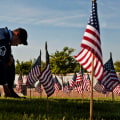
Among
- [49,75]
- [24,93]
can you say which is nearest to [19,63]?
[24,93]

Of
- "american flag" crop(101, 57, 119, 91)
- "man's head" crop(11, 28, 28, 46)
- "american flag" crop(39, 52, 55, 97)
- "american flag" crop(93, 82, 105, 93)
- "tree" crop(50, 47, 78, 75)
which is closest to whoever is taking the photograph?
"man's head" crop(11, 28, 28, 46)

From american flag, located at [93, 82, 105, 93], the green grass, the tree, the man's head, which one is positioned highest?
the tree

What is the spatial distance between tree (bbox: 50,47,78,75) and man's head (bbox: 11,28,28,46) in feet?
129

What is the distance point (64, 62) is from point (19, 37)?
40176 mm

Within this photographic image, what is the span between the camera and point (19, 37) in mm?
7758

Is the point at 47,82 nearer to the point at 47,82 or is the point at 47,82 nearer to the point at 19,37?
the point at 47,82

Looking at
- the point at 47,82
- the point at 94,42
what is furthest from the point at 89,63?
the point at 47,82

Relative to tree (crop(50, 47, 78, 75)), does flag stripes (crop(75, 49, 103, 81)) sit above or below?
below

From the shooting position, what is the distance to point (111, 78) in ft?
49.1

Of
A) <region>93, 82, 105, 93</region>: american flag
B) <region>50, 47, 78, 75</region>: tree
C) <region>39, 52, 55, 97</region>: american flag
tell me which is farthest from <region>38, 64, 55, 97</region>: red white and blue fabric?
<region>50, 47, 78, 75</region>: tree

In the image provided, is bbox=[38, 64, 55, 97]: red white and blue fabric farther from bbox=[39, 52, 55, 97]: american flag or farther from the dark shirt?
the dark shirt

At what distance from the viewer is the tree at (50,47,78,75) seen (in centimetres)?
4744

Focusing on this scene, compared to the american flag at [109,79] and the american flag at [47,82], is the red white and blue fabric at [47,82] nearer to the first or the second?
the american flag at [47,82]

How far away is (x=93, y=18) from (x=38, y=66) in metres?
8.61
